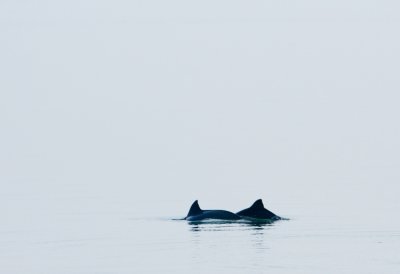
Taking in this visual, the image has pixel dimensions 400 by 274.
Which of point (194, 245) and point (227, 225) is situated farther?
point (227, 225)

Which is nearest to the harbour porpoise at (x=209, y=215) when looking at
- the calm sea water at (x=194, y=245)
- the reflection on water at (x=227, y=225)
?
the reflection on water at (x=227, y=225)

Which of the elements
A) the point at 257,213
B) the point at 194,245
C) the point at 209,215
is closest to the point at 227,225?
the point at 209,215

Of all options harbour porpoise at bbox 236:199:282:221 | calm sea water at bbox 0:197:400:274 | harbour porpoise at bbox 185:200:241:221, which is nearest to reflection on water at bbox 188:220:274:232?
calm sea water at bbox 0:197:400:274

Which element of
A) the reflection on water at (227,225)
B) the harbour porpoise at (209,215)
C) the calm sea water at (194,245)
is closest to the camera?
the calm sea water at (194,245)

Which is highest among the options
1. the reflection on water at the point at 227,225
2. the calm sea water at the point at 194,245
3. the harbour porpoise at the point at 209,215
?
the harbour porpoise at the point at 209,215

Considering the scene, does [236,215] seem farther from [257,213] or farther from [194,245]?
[194,245]

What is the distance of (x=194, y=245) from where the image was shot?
37.7m

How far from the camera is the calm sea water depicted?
33.4 metres

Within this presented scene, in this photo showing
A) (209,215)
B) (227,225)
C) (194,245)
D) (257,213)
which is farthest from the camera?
(257,213)

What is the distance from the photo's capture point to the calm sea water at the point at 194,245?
33375 millimetres

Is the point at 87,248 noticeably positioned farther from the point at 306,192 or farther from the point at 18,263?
the point at 306,192

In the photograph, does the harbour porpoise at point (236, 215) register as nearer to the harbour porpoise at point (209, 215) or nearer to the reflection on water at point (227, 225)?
the harbour porpoise at point (209, 215)

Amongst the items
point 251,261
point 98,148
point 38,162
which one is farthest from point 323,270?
point 98,148

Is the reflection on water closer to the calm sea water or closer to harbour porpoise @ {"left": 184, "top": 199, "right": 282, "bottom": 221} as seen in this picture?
the calm sea water
